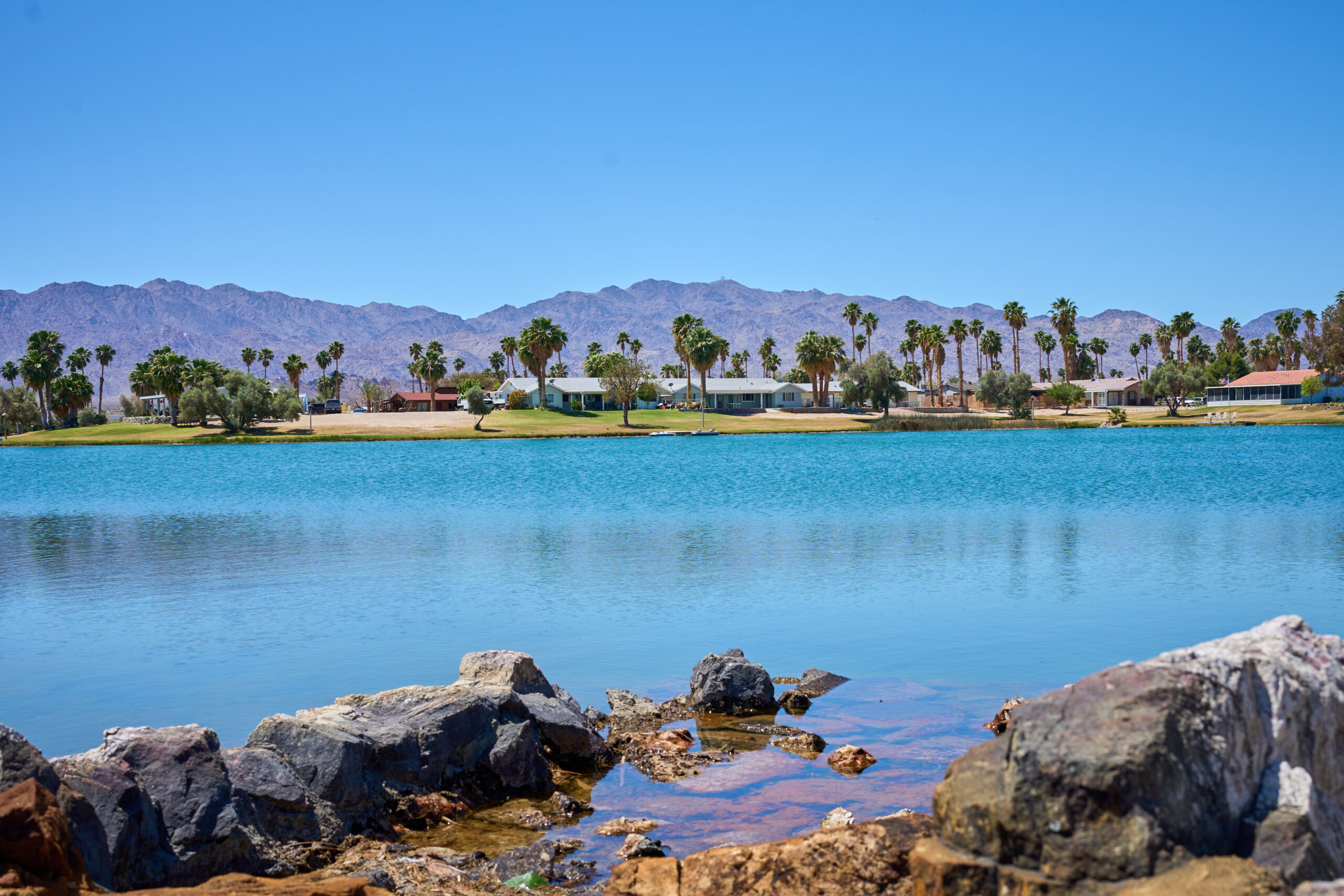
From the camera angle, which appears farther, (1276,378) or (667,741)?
(1276,378)

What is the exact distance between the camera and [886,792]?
446 inches


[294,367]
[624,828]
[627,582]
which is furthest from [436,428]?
[624,828]

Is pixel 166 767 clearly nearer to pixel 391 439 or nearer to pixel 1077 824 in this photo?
pixel 1077 824

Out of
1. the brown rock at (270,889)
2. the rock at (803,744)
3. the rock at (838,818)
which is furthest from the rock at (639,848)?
the rock at (803,744)

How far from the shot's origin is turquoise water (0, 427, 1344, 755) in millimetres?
16750

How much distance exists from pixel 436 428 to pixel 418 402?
45057 mm

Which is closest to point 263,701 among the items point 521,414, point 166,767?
point 166,767

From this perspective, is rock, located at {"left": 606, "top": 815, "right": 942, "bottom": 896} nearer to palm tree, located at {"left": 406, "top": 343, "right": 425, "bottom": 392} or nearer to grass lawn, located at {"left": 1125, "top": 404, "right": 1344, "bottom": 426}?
grass lawn, located at {"left": 1125, "top": 404, "right": 1344, "bottom": 426}

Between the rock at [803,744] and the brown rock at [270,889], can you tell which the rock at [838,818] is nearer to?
the rock at [803,744]

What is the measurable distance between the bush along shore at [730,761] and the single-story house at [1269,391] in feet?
480

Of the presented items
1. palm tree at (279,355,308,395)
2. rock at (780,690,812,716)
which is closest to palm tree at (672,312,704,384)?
palm tree at (279,355,308,395)

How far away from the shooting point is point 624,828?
10516 mm

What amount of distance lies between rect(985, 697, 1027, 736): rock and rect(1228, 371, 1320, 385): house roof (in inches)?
5777

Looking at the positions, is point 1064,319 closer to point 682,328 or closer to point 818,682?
point 682,328
